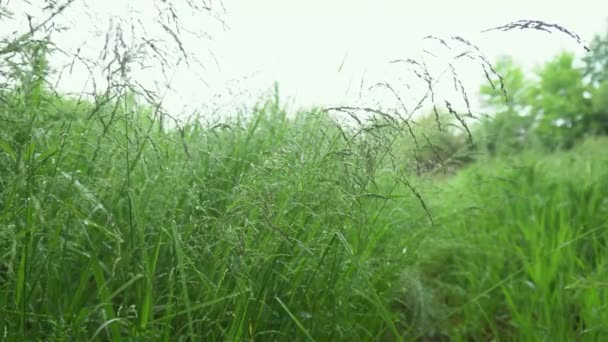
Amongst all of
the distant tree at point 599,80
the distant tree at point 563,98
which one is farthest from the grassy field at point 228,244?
the distant tree at point 563,98

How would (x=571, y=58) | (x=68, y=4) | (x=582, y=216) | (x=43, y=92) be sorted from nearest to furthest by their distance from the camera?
(x=68, y=4), (x=43, y=92), (x=582, y=216), (x=571, y=58)

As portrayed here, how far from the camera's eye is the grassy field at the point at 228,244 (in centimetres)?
121

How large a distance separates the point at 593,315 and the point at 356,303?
2.44ft

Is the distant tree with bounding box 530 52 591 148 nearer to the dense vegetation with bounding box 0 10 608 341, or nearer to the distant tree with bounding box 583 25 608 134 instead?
the distant tree with bounding box 583 25 608 134

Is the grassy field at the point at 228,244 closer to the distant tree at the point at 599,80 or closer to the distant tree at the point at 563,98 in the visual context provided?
the distant tree at the point at 599,80

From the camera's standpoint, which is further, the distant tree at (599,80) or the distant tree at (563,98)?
the distant tree at (563,98)

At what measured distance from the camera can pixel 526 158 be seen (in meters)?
4.28

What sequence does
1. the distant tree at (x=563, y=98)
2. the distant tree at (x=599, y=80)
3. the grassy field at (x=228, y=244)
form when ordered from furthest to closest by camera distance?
the distant tree at (x=563, y=98) < the distant tree at (x=599, y=80) < the grassy field at (x=228, y=244)

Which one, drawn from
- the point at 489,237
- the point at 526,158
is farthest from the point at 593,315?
the point at 526,158

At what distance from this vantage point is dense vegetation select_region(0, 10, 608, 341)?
1216mm

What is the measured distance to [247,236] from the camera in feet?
4.08

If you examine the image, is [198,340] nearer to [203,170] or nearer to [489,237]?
Result: [203,170]

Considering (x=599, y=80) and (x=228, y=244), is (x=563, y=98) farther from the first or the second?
(x=228, y=244)

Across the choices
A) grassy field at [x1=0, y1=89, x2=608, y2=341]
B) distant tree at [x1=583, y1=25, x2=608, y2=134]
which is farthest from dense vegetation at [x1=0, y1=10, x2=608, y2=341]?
distant tree at [x1=583, y1=25, x2=608, y2=134]
